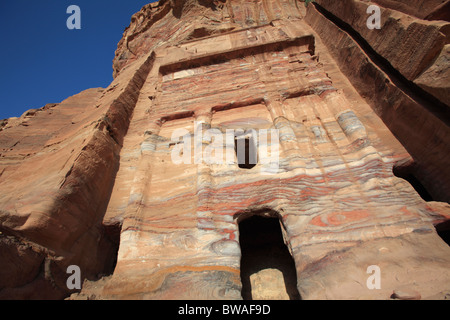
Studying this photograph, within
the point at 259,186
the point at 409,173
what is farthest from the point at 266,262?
the point at 409,173

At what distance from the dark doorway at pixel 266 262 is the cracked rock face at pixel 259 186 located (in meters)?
0.03

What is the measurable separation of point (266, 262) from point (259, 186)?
4.50 ft

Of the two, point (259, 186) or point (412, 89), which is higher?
point (412, 89)

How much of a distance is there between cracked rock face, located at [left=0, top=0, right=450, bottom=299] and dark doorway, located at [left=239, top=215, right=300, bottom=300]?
1.0 inches

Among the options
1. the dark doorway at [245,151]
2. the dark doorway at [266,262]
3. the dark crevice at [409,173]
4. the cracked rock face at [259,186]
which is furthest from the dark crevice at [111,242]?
the dark crevice at [409,173]

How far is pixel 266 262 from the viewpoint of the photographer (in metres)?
4.23

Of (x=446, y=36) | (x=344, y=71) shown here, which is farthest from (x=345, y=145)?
(x=344, y=71)

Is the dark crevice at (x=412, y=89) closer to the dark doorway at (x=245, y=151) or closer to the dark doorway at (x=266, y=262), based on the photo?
the dark doorway at (x=245, y=151)

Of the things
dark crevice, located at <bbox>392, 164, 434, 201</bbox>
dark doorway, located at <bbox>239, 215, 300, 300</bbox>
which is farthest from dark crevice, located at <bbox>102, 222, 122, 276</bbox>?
dark crevice, located at <bbox>392, 164, 434, 201</bbox>

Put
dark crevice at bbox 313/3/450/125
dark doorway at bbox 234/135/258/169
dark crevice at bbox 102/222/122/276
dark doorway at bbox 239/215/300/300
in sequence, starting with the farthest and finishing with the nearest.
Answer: dark doorway at bbox 234/135/258/169
dark crevice at bbox 102/222/122/276
dark crevice at bbox 313/3/450/125
dark doorway at bbox 239/215/300/300

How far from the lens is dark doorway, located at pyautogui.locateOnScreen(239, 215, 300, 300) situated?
145 inches

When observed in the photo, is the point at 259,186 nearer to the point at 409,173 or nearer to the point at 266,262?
the point at 266,262

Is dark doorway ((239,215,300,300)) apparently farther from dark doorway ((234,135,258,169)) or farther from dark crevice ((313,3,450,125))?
dark crevice ((313,3,450,125))

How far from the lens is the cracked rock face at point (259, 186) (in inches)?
114
